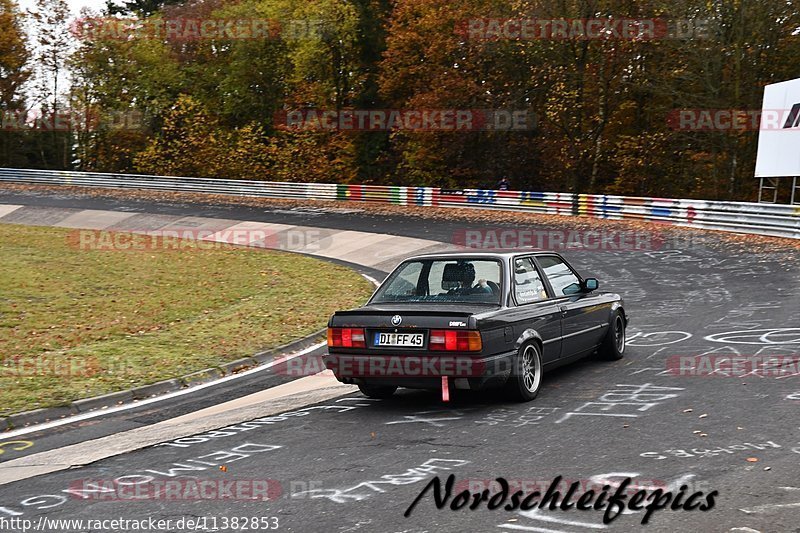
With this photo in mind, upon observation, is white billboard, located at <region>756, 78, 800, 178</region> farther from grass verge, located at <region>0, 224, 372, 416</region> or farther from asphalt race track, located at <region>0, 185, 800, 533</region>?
asphalt race track, located at <region>0, 185, 800, 533</region>

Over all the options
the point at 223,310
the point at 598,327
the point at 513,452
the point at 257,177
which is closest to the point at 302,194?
the point at 257,177

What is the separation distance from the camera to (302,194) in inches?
1758

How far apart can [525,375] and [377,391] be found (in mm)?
1567

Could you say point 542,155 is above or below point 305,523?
above

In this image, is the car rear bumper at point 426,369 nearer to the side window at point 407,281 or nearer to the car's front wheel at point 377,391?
the car's front wheel at point 377,391

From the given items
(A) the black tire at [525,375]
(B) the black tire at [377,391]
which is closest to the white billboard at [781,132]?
(A) the black tire at [525,375]

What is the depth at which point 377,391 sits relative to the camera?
8555mm

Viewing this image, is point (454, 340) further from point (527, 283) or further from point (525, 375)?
point (527, 283)

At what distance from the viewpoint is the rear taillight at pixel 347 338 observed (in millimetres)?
7895

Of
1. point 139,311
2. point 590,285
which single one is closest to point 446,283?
point 590,285

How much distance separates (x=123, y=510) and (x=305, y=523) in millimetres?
1263

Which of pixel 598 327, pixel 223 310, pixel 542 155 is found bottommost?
pixel 223 310

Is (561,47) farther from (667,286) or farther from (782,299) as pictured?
(782,299)

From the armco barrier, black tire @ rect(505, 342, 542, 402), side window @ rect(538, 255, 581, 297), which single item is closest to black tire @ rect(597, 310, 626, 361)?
side window @ rect(538, 255, 581, 297)
